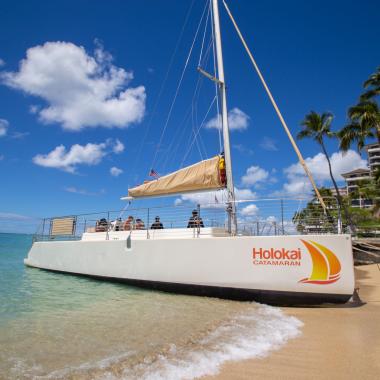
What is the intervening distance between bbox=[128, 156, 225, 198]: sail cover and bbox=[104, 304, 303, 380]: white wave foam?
4049 mm

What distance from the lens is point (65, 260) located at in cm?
1162

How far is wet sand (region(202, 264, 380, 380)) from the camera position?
3.45 metres

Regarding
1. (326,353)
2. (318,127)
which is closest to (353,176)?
(318,127)

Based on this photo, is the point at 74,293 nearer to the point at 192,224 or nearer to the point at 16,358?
the point at 192,224

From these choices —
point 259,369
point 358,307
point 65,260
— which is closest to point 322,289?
point 358,307

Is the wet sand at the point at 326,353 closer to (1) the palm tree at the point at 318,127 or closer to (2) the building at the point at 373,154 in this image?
(1) the palm tree at the point at 318,127

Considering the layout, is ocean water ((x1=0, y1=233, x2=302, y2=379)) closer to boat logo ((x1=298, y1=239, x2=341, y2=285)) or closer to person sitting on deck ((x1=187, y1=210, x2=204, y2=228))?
boat logo ((x1=298, y1=239, x2=341, y2=285))

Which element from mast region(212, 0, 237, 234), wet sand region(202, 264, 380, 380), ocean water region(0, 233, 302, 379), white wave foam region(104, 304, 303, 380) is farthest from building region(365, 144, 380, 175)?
white wave foam region(104, 304, 303, 380)

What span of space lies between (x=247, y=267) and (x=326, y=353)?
9.90 feet

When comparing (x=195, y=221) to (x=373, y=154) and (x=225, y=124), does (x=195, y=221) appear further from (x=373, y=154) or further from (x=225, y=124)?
(x=373, y=154)

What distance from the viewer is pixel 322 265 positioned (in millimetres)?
6441

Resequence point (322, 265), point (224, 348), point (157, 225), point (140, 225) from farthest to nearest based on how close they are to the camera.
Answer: point (140, 225) → point (157, 225) → point (322, 265) → point (224, 348)

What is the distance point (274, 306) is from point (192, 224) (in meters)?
3.17

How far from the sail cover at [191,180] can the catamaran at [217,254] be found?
0.09 ft
